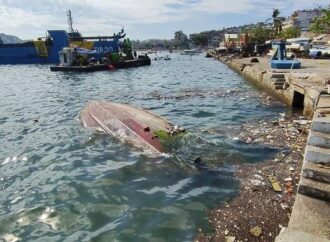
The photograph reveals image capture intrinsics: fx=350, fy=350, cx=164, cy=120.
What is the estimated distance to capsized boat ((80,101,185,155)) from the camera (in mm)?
10156

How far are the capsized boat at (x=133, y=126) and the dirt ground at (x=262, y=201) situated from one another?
2.34m

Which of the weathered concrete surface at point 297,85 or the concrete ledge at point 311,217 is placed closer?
the concrete ledge at point 311,217

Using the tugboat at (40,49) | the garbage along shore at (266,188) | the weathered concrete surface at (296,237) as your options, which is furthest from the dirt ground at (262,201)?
the tugboat at (40,49)

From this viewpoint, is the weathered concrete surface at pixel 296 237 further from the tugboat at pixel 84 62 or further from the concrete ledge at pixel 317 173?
the tugboat at pixel 84 62

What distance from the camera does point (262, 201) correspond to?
6848 mm

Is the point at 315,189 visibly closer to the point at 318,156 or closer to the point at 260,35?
the point at 318,156

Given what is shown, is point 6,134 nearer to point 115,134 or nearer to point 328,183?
point 115,134

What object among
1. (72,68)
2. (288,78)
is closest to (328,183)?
(288,78)

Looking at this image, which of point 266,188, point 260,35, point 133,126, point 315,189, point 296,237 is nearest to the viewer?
point 296,237

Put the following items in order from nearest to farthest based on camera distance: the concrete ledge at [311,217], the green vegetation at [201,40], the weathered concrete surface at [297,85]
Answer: the concrete ledge at [311,217]
the weathered concrete surface at [297,85]
the green vegetation at [201,40]

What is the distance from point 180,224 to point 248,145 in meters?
4.82

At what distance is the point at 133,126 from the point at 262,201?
559 cm

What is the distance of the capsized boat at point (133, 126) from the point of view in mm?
10156

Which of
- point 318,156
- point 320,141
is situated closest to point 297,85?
point 320,141
